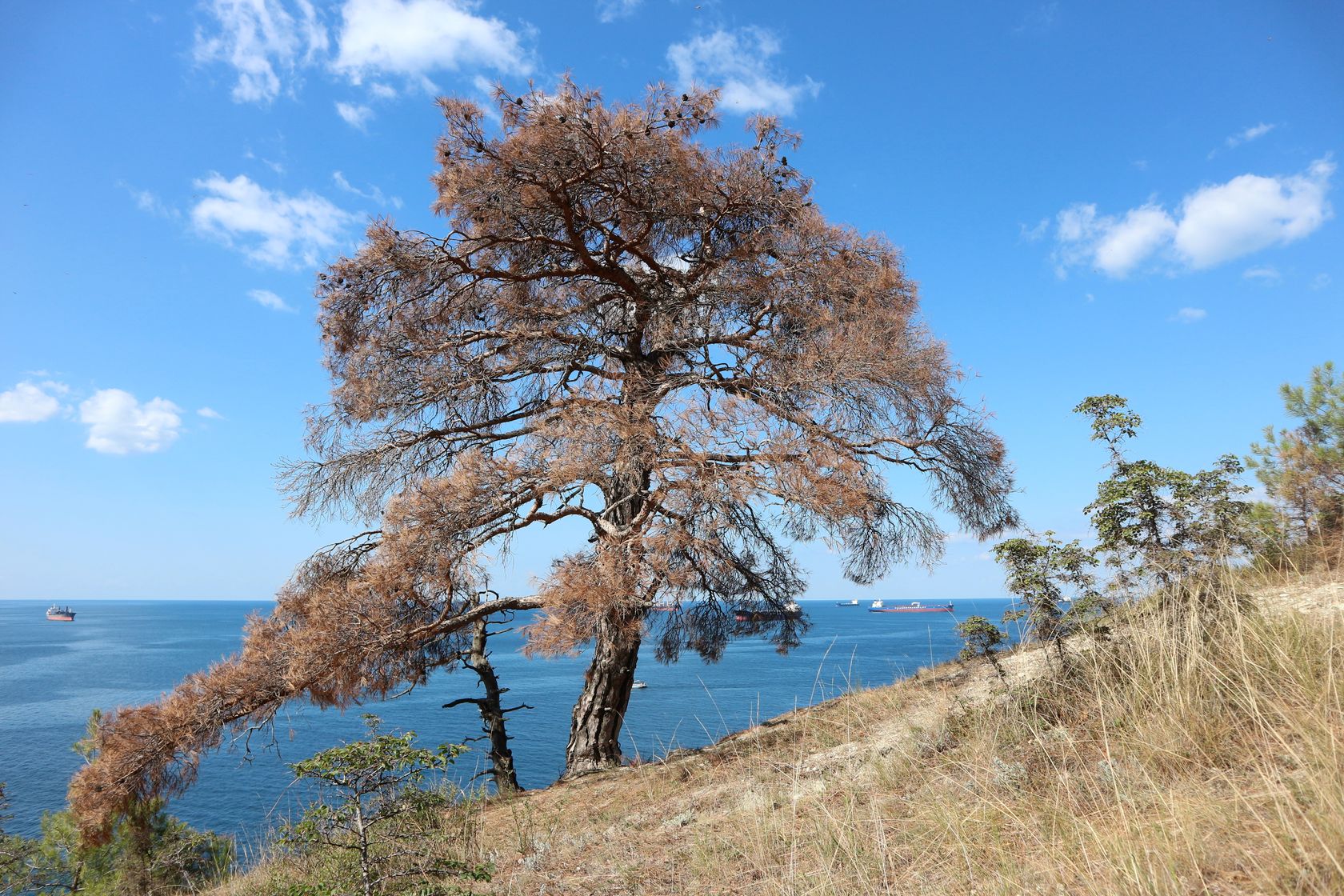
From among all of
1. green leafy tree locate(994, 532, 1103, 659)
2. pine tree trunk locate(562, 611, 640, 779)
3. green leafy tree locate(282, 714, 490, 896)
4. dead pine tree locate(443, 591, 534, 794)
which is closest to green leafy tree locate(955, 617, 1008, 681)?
green leafy tree locate(994, 532, 1103, 659)

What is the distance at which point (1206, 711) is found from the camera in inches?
158

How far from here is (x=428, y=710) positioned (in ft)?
94.6

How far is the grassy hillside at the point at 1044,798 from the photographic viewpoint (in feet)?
8.71

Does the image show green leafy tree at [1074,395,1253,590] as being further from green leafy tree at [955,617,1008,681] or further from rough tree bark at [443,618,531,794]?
rough tree bark at [443,618,531,794]

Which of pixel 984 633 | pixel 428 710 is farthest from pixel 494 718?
pixel 428 710

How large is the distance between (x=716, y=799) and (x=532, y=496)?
134 inches

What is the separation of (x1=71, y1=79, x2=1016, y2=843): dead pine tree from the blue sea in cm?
79

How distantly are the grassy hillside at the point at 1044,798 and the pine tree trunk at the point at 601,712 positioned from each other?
150 cm

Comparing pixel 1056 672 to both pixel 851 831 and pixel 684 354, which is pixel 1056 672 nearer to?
pixel 851 831

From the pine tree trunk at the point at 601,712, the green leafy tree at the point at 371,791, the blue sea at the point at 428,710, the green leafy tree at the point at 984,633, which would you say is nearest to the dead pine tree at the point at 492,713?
the blue sea at the point at 428,710

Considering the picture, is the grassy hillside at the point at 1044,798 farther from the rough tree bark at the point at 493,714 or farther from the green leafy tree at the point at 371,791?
the rough tree bark at the point at 493,714

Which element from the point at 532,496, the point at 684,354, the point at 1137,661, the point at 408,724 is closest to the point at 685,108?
the point at 684,354

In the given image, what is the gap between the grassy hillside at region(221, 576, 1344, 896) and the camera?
8.71 feet

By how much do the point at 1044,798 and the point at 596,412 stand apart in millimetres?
4811
